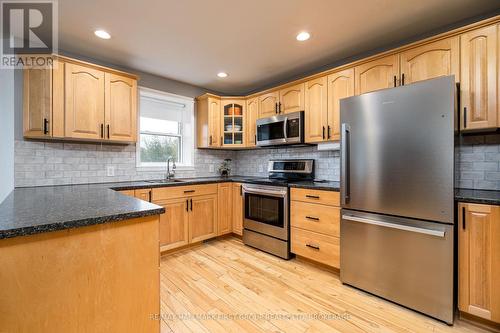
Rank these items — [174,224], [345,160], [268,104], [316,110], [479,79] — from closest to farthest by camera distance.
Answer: [479,79] → [345,160] → [316,110] → [174,224] → [268,104]

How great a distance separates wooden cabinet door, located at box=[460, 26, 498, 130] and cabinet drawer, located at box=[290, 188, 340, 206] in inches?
46.2

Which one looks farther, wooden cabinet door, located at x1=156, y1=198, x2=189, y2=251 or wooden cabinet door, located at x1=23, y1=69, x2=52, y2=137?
wooden cabinet door, located at x1=156, y1=198, x2=189, y2=251

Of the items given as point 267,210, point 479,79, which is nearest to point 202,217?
point 267,210

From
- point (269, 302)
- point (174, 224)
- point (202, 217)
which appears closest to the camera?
point (269, 302)

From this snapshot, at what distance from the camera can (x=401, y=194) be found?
187 cm

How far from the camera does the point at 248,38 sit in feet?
7.89

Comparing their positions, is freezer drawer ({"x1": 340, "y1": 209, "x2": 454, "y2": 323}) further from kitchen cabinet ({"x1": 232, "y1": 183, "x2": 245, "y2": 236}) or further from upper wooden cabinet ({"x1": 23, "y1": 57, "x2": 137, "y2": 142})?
upper wooden cabinet ({"x1": 23, "y1": 57, "x2": 137, "y2": 142})

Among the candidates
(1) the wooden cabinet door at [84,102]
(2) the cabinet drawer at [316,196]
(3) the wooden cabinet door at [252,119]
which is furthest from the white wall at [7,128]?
(2) the cabinet drawer at [316,196]

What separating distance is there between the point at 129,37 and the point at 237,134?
76.0 inches

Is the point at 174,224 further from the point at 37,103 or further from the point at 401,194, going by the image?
the point at 401,194

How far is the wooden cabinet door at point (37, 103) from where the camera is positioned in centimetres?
229

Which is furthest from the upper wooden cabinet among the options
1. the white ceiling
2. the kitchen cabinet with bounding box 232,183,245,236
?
the kitchen cabinet with bounding box 232,183,245,236

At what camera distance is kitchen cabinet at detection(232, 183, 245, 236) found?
3.43 m

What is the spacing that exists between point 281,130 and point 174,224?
→ 1.86 meters
